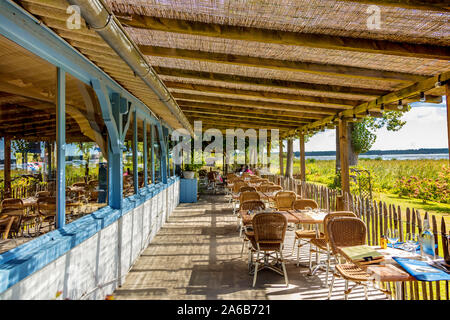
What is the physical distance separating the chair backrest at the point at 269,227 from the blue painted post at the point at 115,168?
75.2 inches

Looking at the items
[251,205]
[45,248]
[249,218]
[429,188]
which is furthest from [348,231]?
[429,188]

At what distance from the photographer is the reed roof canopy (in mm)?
2742

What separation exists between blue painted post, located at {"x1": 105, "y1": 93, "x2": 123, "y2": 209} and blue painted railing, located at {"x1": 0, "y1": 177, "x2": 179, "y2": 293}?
48cm

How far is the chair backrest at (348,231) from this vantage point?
3547mm

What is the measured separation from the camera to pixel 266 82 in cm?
561

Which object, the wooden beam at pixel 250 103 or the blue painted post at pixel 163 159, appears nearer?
the wooden beam at pixel 250 103

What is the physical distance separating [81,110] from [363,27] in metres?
3.47

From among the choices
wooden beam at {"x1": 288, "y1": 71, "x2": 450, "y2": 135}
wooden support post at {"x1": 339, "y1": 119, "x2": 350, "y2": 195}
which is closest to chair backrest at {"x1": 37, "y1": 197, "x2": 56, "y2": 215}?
wooden beam at {"x1": 288, "y1": 71, "x2": 450, "y2": 135}

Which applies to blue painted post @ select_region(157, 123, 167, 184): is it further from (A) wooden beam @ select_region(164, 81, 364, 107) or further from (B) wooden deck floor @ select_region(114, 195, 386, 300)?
(B) wooden deck floor @ select_region(114, 195, 386, 300)

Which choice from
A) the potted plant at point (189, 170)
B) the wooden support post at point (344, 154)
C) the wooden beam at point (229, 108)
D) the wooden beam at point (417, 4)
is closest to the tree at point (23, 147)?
the wooden beam at point (417, 4)

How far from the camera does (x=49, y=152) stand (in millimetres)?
3146

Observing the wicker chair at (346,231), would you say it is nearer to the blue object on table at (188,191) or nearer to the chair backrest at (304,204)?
the chair backrest at (304,204)

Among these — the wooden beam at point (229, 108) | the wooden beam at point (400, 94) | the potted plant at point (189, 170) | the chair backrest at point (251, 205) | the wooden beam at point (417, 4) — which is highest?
the wooden beam at point (229, 108)
